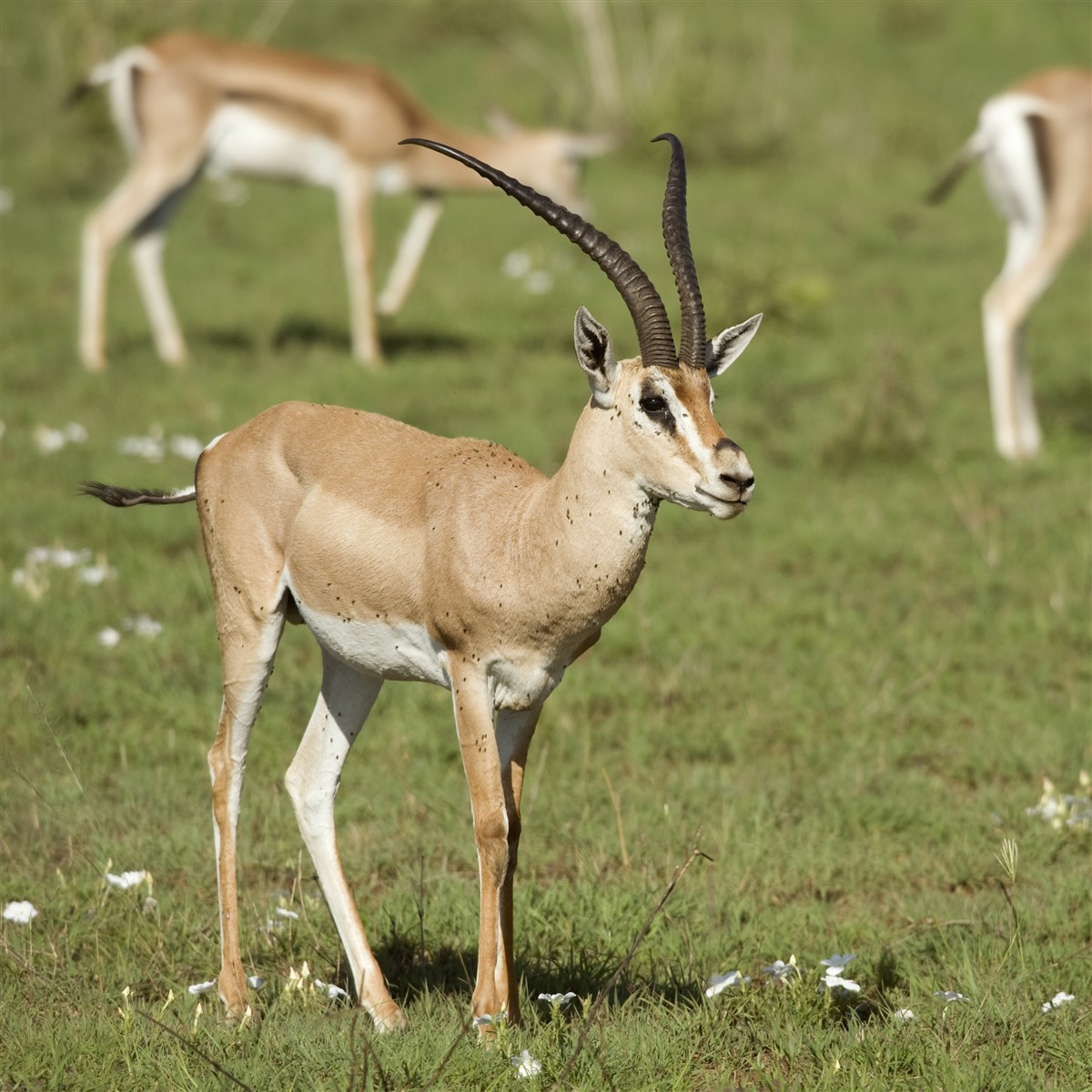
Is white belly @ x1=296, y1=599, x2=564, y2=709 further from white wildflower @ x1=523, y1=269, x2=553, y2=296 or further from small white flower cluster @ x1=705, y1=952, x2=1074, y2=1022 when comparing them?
white wildflower @ x1=523, y1=269, x2=553, y2=296

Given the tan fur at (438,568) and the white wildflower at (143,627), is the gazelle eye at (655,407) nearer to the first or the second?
the tan fur at (438,568)

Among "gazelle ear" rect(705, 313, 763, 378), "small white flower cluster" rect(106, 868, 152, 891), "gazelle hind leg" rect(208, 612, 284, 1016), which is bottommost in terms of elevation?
"small white flower cluster" rect(106, 868, 152, 891)

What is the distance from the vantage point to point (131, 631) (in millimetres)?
7273

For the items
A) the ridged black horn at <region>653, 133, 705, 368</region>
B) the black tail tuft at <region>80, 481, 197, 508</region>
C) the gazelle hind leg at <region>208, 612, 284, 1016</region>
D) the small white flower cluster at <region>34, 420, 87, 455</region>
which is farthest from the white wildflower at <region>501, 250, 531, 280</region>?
the ridged black horn at <region>653, 133, 705, 368</region>

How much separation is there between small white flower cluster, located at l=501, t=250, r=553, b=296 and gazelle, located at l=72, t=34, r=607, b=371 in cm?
100

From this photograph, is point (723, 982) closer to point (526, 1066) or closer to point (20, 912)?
point (526, 1066)

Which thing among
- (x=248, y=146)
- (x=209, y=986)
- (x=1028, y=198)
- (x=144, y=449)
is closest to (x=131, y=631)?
(x=144, y=449)

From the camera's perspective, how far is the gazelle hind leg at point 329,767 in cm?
457

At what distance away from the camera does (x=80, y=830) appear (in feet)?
18.2

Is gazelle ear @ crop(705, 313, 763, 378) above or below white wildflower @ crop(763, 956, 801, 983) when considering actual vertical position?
above

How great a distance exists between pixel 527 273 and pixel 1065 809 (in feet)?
28.6

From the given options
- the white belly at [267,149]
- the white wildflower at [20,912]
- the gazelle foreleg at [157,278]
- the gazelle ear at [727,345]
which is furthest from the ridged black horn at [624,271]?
the white belly at [267,149]

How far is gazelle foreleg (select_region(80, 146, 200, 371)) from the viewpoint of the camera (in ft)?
36.9

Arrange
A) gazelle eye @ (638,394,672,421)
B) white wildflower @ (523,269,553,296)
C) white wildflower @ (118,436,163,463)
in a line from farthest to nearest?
white wildflower @ (523,269,553,296)
white wildflower @ (118,436,163,463)
gazelle eye @ (638,394,672,421)
